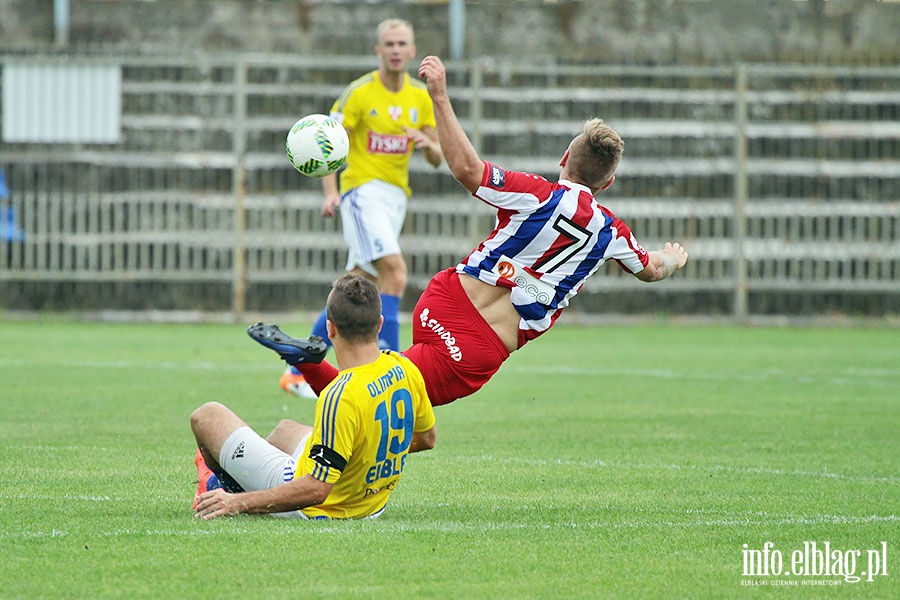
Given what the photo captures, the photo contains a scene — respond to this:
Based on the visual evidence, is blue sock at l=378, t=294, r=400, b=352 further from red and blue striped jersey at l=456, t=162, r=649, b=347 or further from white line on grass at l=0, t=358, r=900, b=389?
red and blue striped jersey at l=456, t=162, r=649, b=347

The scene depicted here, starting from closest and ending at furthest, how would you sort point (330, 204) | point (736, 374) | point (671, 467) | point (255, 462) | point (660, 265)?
point (255, 462)
point (660, 265)
point (671, 467)
point (330, 204)
point (736, 374)

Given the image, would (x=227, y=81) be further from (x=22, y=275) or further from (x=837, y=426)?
(x=837, y=426)

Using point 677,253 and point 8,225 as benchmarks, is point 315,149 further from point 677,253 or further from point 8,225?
point 8,225

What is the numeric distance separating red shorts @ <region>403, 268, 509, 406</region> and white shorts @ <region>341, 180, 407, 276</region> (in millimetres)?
3738

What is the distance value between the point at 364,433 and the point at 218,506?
679 mm

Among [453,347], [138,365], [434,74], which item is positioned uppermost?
[434,74]

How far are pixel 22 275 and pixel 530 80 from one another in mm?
7129

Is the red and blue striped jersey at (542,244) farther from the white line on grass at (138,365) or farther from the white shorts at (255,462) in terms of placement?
the white line on grass at (138,365)

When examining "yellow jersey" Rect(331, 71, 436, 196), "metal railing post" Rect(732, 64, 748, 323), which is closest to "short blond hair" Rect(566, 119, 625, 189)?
"yellow jersey" Rect(331, 71, 436, 196)

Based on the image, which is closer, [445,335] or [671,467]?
[445,335]

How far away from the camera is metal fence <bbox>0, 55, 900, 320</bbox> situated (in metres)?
18.6

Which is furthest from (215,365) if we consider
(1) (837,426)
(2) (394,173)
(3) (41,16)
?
(3) (41,16)

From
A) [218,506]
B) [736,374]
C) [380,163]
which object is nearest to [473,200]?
[736,374]

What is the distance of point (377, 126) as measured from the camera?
425 inches
